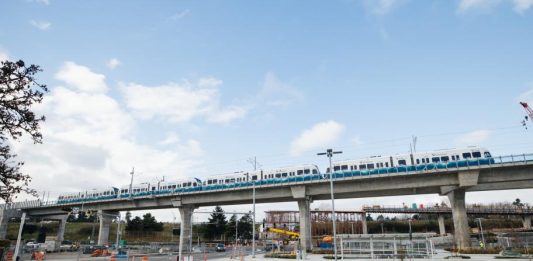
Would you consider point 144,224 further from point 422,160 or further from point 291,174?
point 422,160

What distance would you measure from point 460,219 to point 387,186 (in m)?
9.48

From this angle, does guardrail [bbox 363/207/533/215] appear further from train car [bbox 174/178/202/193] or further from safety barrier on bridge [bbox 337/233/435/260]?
safety barrier on bridge [bbox 337/233/435/260]

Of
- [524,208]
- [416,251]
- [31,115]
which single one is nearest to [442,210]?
[524,208]

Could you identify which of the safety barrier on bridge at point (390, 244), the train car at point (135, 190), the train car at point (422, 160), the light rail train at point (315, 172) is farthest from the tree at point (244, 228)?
the safety barrier on bridge at point (390, 244)

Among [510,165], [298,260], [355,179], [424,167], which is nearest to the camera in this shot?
[298,260]

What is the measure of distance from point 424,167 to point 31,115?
43.8 m

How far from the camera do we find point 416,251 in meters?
39.5

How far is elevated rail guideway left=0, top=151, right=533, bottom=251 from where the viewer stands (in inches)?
1628

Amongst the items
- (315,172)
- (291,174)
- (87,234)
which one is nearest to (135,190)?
(291,174)

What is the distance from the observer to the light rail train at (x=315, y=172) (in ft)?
141

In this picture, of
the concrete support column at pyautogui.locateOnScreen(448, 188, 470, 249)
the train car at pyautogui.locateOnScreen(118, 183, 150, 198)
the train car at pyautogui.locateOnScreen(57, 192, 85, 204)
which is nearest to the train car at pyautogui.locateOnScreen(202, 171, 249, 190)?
the train car at pyautogui.locateOnScreen(118, 183, 150, 198)

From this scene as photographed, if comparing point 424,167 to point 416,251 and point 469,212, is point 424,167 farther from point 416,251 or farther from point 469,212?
point 469,212

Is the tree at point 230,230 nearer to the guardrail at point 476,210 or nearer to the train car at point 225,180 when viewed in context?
the guardrail at point 476,210

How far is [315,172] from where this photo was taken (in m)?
52.9
